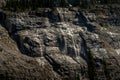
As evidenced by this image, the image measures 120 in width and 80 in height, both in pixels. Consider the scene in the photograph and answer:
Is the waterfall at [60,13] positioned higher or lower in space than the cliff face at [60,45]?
higher

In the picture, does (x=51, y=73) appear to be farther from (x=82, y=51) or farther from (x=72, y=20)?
(x=72, y=20)

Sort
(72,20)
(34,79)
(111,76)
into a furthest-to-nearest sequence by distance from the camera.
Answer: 1. (72,20)
2. (111,76)
3. (34,79)

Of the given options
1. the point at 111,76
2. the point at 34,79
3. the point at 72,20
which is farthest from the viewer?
the point at 72,20

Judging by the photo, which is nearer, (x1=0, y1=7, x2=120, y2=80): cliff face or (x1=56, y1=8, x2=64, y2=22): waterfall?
(x1=0, y1=7, x2=120, y2=80): cliff face

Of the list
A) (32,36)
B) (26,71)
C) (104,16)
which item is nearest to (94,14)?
(104,16)

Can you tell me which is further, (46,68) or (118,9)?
(118,9)

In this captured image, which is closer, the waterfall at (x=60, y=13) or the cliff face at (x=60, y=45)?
the cliff face at (x=60, y=45)

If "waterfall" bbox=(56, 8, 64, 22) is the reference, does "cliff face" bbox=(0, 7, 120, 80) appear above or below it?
below

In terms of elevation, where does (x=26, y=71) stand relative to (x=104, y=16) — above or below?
below
